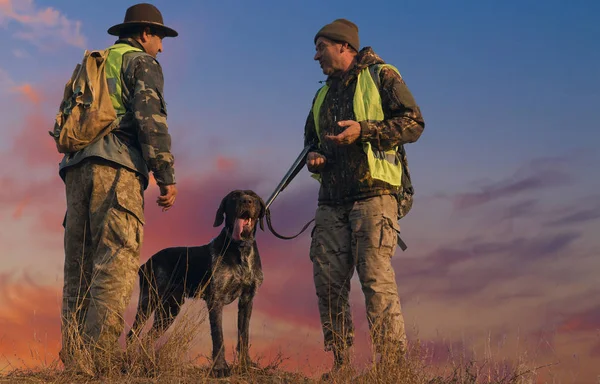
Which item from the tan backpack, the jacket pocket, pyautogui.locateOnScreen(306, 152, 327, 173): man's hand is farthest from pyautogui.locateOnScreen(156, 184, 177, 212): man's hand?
pyautogui.locateOnScreen(306, 152, 327, 173): man's hand

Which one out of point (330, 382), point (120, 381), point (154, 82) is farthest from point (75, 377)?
point (154, 82)

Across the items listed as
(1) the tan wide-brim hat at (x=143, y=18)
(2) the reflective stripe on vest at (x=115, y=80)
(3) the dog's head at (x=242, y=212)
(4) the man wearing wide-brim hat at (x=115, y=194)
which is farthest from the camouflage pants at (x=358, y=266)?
(1) the tan wide-brim hat at (x=143, y=18)

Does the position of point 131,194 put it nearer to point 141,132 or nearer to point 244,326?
point 141,132

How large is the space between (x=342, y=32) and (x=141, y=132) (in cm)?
223

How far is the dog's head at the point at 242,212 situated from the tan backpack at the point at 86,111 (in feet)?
6.23

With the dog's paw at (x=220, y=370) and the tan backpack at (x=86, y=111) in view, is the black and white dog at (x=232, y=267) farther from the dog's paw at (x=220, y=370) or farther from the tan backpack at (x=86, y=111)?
the tan backpack at (x=86, y=111)

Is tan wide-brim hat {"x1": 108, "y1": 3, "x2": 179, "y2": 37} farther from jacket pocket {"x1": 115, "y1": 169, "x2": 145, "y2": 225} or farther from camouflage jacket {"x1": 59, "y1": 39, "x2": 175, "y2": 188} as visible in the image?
jacket pocket {"x1": 115, "y1": 169, "x2": 145, "y2": 225}

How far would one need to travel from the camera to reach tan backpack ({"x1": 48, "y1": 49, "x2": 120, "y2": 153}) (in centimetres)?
663

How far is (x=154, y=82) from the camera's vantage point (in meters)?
6.72

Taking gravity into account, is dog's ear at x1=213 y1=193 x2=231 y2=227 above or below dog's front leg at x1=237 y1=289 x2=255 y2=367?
above

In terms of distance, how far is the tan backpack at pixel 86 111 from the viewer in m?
6.63

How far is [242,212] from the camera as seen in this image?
319 inches

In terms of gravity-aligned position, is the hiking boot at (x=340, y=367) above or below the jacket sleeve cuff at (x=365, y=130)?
below

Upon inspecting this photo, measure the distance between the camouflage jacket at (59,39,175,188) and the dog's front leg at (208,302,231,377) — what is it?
1.85m
